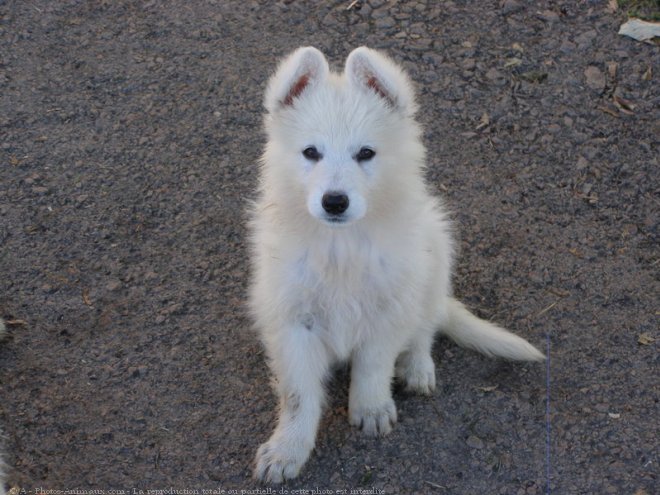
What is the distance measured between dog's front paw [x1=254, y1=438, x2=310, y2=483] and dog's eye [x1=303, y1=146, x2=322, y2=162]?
4.56 ft

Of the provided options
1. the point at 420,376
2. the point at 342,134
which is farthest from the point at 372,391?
the point at 342,134

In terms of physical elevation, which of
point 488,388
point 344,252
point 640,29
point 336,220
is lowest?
point 488,388

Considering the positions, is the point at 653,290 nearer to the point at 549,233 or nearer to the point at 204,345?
the point at 549,233

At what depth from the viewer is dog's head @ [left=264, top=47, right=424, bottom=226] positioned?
354cm

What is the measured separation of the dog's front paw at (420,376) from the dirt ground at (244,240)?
0.09 metres

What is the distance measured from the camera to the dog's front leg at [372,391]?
13.5ft

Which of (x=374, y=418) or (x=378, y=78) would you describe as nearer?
(x=378, y=78)

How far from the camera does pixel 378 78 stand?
371cm

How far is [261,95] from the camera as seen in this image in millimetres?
6074

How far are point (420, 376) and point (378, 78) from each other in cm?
159

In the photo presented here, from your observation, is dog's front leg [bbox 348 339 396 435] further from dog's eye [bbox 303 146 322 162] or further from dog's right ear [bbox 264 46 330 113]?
dog's right ear [bbox 264 46 330 113]

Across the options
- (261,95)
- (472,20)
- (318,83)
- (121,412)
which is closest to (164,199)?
(261,95)

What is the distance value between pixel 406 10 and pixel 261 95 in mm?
1490

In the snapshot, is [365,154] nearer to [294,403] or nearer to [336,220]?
[336,220]
